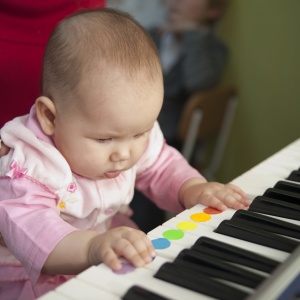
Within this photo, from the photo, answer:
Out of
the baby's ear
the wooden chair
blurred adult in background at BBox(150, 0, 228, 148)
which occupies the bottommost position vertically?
the wooden chair

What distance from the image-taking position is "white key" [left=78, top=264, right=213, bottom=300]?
0.72 metres

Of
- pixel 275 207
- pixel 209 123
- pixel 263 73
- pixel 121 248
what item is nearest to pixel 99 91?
pixel 121 248

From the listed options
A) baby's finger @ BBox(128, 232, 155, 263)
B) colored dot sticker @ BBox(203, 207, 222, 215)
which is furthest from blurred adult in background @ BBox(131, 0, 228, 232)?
baby's finger @ BBox(128, 232, 155, 263)

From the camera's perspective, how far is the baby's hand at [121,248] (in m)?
0.78

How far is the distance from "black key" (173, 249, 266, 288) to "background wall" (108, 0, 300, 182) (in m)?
2.20

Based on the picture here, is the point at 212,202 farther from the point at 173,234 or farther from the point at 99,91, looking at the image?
the point at 99,91

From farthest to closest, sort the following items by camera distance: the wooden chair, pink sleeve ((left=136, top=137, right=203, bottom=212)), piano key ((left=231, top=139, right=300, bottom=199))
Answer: the wooden chair → pink sleeve ((left=136, top=137, right=203, bottom=212)) → piano key ((left=231, top=139, right=300, bottom=199))

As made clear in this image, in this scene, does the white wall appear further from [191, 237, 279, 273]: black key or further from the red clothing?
[191, 237, 279, 273]: black key

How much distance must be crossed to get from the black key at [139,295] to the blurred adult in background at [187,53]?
221 centimetres

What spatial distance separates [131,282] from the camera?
29.4 inches

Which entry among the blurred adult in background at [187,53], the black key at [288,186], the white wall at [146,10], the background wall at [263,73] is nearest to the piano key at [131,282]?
the black key at [288,186]

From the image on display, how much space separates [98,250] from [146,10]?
2580 millimetres

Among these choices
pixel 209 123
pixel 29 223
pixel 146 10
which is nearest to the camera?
pixel 29 223

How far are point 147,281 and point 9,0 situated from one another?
83cm
